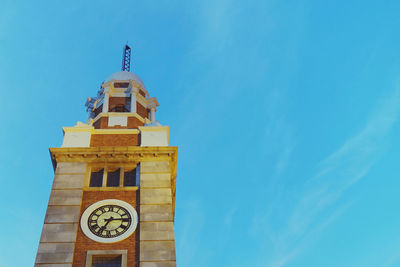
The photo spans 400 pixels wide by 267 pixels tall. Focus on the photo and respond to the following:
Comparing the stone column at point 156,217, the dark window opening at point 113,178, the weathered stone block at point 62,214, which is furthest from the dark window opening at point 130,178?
the weathered stone block at point 62,214

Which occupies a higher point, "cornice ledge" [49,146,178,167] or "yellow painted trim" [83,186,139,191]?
"cornice ledge" [49,146,178,167]

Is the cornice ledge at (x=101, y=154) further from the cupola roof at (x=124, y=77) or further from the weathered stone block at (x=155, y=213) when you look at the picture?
the cupola roof at (x=124, y=77)

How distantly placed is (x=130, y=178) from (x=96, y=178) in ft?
6.51

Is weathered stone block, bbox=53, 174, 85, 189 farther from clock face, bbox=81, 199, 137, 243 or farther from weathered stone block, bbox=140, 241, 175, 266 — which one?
weathered stone block, bbox=140, 241, 175, 266

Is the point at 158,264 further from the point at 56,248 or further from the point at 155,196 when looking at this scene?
the point at 56,248

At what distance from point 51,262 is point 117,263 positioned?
3.07m

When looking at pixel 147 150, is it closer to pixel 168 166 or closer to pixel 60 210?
pixel 168 166

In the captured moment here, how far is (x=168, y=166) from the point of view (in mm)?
29859

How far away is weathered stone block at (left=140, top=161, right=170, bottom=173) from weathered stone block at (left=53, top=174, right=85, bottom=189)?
343 cm

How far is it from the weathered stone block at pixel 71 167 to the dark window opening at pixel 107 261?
20.4ft

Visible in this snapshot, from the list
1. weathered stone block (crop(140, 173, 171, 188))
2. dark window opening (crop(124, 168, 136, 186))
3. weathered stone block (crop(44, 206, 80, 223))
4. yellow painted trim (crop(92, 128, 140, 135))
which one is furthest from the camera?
yellow painted trim (crop(92, 128, 140, 135))

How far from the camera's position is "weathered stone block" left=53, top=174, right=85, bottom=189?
92.3ft

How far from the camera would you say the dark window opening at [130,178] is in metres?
29.1

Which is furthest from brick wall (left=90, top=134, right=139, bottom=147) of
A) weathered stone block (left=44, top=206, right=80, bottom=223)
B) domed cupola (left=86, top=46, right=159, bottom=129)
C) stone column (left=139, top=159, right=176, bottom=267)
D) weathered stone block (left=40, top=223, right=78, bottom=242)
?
weathered stone block (left=40, top=223, right=78, bottom=242)
